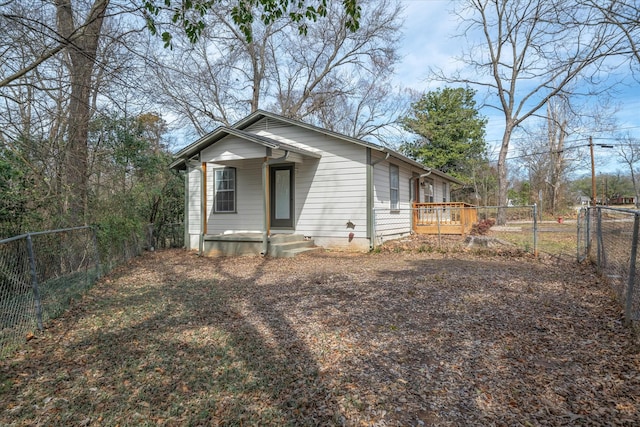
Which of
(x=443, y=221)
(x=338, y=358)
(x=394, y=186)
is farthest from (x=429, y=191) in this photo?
(x=338, y=358)

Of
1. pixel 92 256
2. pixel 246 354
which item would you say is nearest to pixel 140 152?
pixel 92 256

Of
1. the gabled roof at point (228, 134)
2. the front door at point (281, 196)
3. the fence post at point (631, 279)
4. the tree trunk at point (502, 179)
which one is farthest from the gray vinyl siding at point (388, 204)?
the tree trunk at point (502, 179)

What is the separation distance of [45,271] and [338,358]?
516 cm

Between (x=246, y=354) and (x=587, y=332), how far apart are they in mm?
3630

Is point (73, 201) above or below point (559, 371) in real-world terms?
above

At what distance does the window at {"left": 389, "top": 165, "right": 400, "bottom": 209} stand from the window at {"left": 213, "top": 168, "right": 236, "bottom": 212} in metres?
5.27

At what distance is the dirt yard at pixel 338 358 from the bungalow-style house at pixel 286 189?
4.38 m

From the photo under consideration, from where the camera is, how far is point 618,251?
18.2 feet

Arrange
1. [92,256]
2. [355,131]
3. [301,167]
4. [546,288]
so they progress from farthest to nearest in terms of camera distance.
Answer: [355,131] → [301,167] → [92,256] → [546,288]

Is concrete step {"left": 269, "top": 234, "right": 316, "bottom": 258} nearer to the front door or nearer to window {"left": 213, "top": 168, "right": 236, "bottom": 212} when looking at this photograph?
the front door

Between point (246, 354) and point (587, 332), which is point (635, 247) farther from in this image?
point (246, 354)

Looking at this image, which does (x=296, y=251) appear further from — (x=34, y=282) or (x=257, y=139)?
(x=34, y=282)

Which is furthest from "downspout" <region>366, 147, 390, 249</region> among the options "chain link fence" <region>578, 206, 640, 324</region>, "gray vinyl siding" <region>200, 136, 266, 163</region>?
"chain link fence" <region>578, 206, 640, 324</region>

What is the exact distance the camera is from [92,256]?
7160 mm
